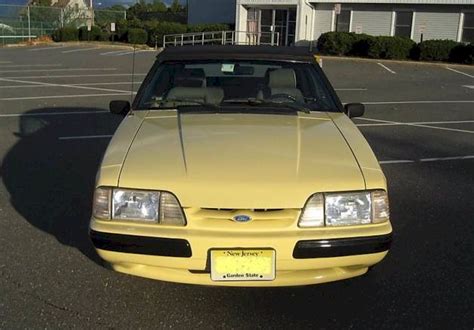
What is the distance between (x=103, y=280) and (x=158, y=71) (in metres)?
1.83

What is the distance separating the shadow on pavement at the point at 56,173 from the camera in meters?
4.66

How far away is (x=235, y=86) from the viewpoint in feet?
15.0

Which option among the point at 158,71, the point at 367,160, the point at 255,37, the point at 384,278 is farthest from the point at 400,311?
the point at 255,37

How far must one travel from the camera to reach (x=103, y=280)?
364cm

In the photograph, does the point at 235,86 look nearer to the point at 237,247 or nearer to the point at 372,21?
the point at 237,247

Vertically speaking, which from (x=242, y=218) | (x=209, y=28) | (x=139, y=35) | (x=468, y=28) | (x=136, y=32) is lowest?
(x=242, y=218)

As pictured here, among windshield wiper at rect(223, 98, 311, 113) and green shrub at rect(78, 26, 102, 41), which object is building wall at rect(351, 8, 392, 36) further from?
windshield wiper at rect(223, 98, 311, 113)

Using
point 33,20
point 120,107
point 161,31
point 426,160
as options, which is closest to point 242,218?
point 120,107

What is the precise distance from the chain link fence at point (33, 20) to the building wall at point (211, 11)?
1001 cm

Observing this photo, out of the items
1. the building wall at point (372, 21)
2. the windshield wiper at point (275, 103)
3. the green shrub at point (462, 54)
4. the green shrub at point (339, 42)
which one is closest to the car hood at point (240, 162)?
the windshield wiper at point (275, 103)

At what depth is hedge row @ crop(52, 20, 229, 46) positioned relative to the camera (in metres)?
Answer: 33.4

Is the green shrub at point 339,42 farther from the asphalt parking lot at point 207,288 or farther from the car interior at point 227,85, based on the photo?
the car interior at point 227,85

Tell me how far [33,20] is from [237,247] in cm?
4060

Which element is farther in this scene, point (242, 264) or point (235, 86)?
point (235, 86)
